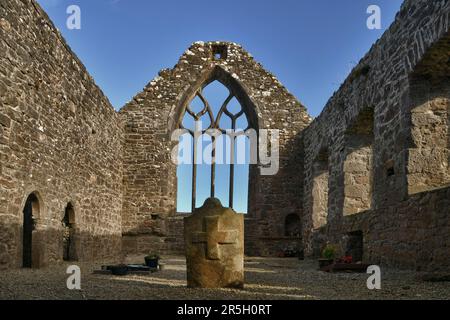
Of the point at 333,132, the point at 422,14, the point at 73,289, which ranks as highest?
the point at 422,14

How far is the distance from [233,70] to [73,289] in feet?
37.7

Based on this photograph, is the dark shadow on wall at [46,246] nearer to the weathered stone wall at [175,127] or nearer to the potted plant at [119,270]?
the potted plant at [119,270]

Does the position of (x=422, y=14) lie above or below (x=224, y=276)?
above

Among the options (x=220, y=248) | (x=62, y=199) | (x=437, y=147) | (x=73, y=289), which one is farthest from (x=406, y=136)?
(x=62, y=199)

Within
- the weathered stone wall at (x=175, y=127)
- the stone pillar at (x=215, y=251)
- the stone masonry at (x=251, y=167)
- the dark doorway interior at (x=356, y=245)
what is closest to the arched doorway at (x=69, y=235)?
the stone masonry at (x=251, y=167)

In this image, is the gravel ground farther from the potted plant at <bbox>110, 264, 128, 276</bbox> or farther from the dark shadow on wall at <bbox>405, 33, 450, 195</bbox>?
the dark shadow on wall at <bbox>405, 33, 450, 195</bbox>

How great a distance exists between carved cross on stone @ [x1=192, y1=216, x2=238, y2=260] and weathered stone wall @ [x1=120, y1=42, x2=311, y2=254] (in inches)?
393

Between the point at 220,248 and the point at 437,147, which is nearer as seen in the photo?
the point at 220,248

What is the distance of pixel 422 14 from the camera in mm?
7512

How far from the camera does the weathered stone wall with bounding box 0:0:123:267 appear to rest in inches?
302

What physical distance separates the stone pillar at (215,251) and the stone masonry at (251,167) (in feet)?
9.26

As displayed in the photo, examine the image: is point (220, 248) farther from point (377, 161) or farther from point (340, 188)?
point (340, 188)

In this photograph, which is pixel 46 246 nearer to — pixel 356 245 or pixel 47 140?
pixel 47 140
